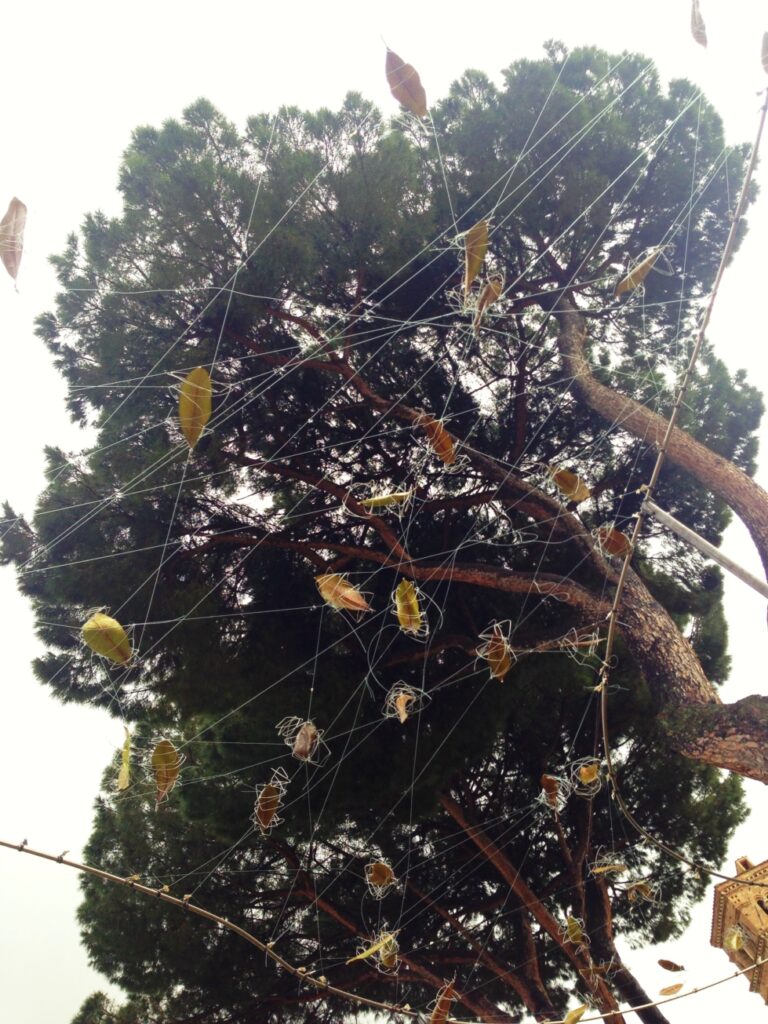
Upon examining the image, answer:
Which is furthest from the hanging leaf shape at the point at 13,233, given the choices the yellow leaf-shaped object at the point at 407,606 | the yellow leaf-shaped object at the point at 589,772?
the yellow leaf-shaped object at the point at 589,772

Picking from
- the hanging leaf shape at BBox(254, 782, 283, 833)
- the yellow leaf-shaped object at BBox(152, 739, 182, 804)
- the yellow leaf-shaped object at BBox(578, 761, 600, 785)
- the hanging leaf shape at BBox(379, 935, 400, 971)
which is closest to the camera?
the yellow leaf-shaped object at BBox(152, 739, 182, 804)

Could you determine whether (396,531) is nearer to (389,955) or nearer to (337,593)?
(337,593)

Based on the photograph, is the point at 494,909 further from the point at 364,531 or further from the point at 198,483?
the point at 198,483

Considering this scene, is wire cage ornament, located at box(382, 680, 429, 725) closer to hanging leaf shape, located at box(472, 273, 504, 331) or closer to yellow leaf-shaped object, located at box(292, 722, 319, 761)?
yellow leaf-shaped object, located at box(292, 722, 319, 761)

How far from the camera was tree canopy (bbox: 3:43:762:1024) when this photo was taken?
384cm

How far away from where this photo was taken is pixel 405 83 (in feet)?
7.38

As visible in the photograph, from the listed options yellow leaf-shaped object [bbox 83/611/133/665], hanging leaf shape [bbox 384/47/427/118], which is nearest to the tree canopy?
hanging leaf shape [bbox 384/47/427/118]

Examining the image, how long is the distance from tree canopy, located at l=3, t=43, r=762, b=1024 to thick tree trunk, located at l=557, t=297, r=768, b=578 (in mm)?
39

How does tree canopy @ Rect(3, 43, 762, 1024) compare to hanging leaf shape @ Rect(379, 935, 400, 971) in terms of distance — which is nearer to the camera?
hanging leaf shape @ Rect(379, 935, 400, 971)

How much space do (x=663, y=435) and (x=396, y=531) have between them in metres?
1.66

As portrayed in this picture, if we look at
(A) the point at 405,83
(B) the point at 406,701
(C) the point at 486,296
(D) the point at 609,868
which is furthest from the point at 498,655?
(A) the point at 405,83

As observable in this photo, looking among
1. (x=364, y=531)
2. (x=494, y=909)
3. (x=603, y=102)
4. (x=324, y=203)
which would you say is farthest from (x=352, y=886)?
(x=603, y=102)

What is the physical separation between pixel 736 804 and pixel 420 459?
392 cm

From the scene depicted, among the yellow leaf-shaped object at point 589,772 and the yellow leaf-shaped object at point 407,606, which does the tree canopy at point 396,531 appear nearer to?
the yellow leaf-shaped object at point 589,772
